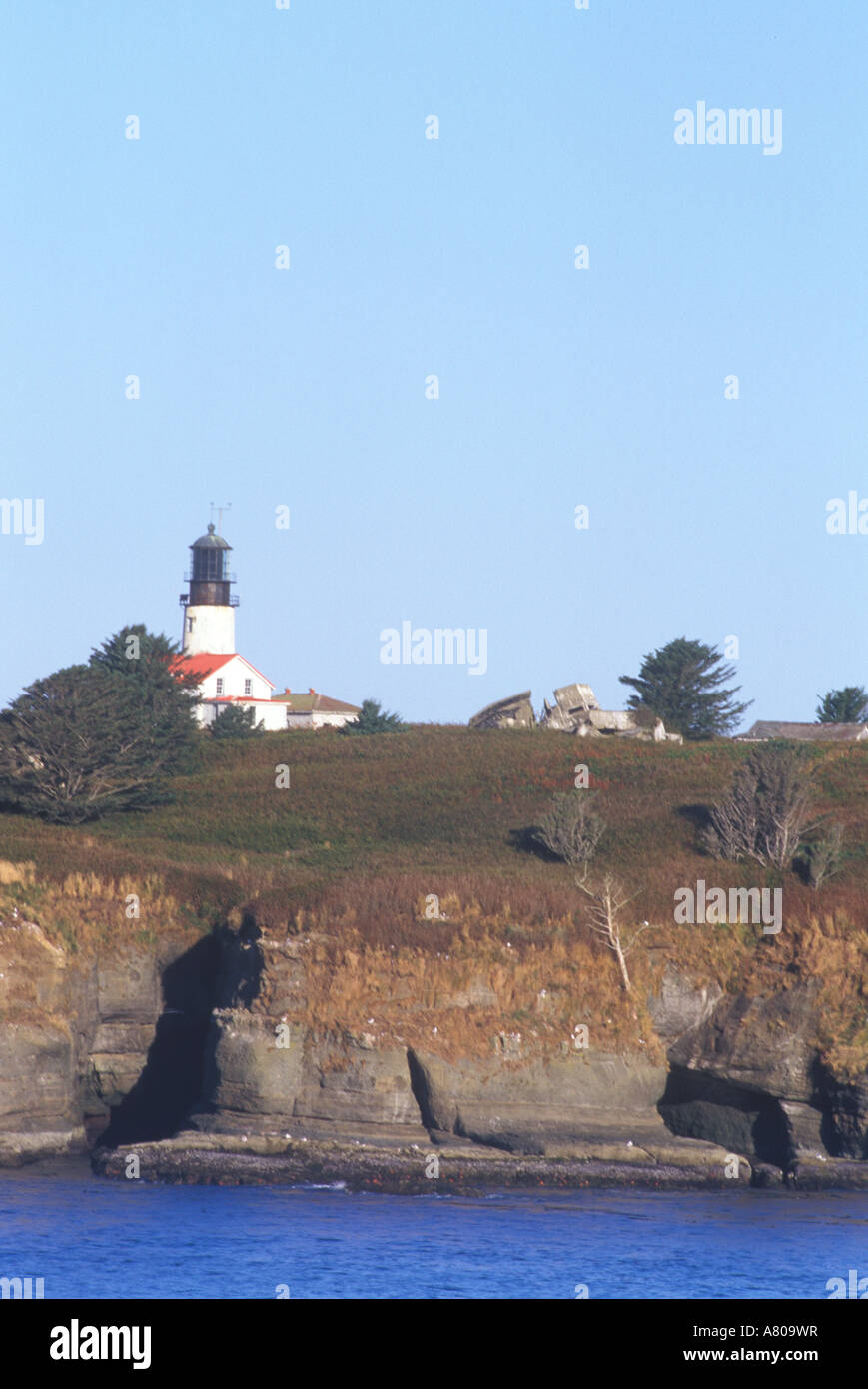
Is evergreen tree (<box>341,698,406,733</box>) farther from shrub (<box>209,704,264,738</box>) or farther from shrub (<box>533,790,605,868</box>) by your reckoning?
shrub (<box>533,790,605,868</box>)

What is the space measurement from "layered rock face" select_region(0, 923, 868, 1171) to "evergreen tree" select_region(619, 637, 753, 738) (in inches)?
1721

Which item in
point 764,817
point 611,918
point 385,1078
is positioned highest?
point 764,817

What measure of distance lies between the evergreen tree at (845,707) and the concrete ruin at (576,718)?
13731 mm

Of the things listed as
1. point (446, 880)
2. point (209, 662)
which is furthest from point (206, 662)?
point (446, 880)

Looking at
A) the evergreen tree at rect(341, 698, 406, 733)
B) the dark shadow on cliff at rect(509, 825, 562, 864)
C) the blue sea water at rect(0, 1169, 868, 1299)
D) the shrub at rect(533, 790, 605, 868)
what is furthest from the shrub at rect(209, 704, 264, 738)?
the blue sea water at rect(0, 1169, 868, 1299)

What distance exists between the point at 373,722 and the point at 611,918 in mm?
44059

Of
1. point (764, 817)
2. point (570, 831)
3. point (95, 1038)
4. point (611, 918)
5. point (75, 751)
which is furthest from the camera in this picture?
point (75, 751)

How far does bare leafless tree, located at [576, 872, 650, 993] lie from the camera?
41094 mm

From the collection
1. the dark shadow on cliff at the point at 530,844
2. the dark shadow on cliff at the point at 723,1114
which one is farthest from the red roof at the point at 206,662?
the dark shadow on cliff at the point at 723,1114

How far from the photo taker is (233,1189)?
36188 millimetres

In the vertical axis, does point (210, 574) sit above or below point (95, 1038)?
above

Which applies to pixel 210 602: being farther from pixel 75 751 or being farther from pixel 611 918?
pixel 611 918

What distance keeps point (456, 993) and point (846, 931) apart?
1044 centimetres

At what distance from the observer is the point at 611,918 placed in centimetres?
4141
